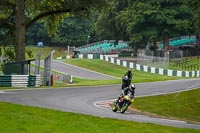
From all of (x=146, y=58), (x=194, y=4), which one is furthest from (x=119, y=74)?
(x=194, y=4)

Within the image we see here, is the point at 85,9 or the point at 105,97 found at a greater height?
the point at 85,9

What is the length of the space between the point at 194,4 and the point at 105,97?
11.7 meters

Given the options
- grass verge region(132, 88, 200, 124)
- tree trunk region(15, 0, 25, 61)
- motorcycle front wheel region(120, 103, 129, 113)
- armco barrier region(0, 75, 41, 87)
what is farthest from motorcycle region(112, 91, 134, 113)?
tree trunk region(15, 0, 25, 61)

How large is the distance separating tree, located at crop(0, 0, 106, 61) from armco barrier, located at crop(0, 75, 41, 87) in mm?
5684

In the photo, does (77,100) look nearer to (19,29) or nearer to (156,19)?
(19,29)

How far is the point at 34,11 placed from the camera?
43094mm

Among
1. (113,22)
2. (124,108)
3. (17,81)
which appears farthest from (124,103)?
(113,22)

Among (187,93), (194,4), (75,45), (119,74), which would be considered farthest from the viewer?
(75,45)

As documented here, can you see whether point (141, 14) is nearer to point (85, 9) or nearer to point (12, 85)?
point (85, 9)

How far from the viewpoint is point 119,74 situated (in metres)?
58.6

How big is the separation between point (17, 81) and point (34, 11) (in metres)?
13.4

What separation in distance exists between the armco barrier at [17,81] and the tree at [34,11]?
5.68m

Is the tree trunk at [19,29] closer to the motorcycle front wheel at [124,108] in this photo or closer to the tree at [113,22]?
the motorcycle front wheel at [124,108]

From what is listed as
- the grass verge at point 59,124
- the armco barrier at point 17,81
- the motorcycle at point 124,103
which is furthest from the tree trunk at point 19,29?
the grass verge at point 59,124
